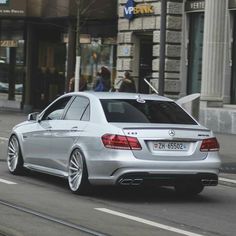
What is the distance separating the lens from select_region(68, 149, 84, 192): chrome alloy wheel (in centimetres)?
1034

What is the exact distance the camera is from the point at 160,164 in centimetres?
988

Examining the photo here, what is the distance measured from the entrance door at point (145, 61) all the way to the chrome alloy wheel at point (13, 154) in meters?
15.9

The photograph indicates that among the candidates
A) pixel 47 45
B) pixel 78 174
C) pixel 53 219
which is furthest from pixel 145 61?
pixel 53 219

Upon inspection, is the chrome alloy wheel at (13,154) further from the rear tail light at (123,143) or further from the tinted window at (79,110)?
the rear tail light at (123,143)

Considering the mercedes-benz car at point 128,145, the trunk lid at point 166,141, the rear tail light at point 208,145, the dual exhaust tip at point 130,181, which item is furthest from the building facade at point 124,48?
the dual exhaust tip at point 130,181

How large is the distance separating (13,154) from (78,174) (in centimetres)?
268

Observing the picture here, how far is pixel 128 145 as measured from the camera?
9.81 meters

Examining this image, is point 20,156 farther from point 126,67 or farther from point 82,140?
point 126,67

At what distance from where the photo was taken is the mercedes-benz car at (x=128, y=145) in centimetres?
984

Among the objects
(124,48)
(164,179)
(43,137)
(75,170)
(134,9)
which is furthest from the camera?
(124,48)

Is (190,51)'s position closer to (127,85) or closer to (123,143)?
(127,85)

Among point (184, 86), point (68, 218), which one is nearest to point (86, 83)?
point (184, 86)

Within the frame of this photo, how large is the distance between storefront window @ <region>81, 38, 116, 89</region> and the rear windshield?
1872 cm

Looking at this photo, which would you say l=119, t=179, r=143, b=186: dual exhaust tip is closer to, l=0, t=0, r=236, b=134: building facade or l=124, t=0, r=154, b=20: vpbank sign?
l=0, t=0, r=236, b=134: building facade
